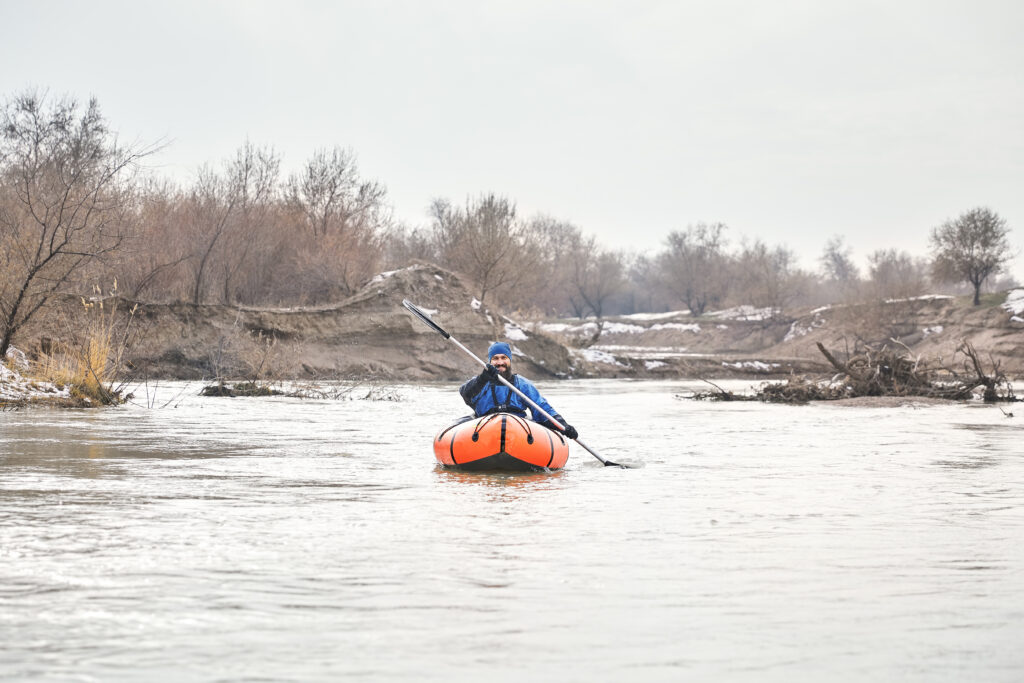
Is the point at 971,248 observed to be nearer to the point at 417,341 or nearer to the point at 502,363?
the point at 417,341

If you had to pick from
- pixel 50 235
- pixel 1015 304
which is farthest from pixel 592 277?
pixel 50 235

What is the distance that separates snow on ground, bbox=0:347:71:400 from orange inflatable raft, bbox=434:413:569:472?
33.1 feet

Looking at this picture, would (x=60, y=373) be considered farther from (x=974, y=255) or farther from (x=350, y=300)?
(x=974, y=255)

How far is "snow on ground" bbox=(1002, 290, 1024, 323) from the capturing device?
160ft

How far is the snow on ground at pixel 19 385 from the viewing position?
18.7 meters

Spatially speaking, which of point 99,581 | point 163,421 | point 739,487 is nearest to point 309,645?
point 99,581

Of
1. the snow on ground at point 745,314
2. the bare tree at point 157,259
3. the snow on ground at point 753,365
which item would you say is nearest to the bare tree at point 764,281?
the snow on ground at point 745,314

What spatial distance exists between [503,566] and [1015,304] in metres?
49.3

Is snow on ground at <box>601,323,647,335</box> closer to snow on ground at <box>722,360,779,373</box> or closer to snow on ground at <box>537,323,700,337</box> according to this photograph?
snow on ground at <box>537,323,700,337</box>

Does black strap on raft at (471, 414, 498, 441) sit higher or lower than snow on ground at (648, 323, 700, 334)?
lower

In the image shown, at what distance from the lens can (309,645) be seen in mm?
4832

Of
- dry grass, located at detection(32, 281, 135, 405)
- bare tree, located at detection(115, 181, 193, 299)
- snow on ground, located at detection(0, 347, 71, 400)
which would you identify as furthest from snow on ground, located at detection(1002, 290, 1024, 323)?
snow on ground, located at detection(0, 347, 71, 400)

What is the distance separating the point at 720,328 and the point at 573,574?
63.2m

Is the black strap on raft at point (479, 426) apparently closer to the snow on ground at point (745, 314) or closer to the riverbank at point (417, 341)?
the riverbank at point (417, 341)
